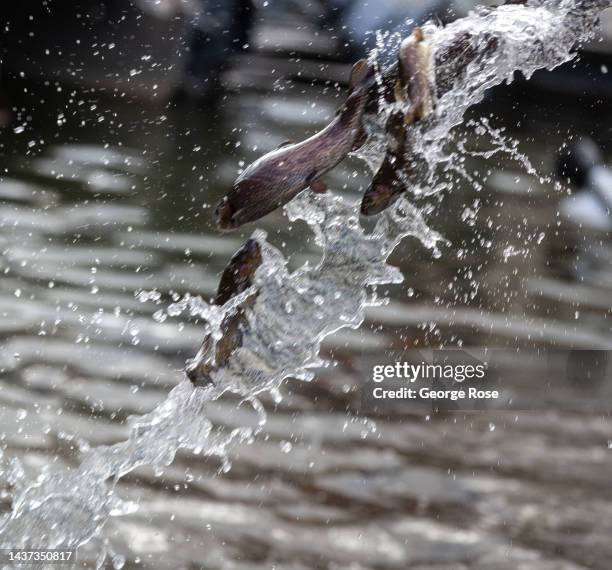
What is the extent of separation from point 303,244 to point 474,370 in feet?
2.44

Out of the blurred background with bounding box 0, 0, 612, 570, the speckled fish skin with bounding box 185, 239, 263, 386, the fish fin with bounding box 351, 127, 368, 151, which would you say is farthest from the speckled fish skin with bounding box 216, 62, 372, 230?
the blurred background with bounding box 0, 0, 612, 570

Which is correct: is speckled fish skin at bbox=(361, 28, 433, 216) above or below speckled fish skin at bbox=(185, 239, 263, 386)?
above

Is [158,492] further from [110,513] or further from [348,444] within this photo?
[348,444]

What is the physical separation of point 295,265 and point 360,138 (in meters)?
1.80

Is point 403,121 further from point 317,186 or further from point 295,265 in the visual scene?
point 295,265

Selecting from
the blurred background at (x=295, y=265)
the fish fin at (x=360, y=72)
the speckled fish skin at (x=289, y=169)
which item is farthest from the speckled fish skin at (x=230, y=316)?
the blurred background at (x=295, y=265)

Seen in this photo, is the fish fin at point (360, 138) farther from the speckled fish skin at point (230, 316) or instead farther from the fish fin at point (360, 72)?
the speckled fish skin at point (230, 316)

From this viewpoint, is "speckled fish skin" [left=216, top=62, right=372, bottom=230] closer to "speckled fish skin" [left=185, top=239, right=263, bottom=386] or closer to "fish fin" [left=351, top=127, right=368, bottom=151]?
"fish fin" [left=351, top=127, right=368, bottom=151]

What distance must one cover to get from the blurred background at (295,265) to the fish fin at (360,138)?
35.4 inches

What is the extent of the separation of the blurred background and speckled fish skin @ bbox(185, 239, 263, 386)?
54 centimetres

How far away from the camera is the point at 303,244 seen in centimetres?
332

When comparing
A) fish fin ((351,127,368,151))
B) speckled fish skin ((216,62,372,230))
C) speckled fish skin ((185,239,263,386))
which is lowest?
speckled fish skin ((185,239,263,386))

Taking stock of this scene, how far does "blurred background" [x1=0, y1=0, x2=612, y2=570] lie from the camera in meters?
2.16

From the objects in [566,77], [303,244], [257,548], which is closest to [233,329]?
[257,548]
